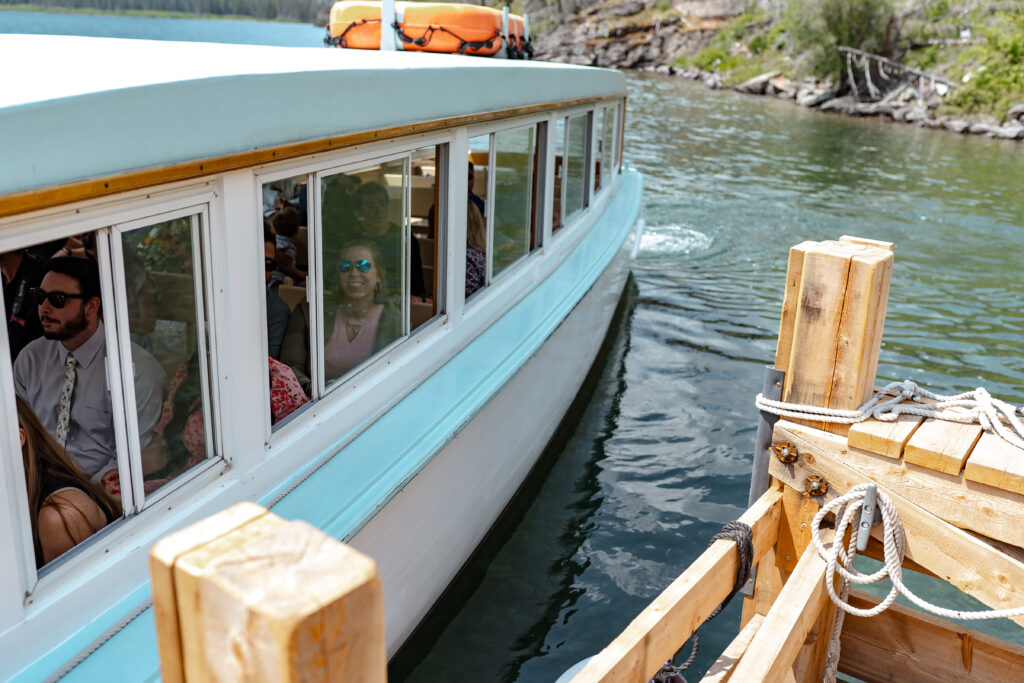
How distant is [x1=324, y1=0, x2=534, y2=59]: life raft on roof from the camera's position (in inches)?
228

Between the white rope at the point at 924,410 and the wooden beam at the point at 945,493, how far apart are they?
3.3 inches

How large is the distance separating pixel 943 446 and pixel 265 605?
91.7 inches

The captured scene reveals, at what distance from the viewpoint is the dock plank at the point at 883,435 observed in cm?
272

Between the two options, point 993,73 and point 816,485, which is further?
point 993,73

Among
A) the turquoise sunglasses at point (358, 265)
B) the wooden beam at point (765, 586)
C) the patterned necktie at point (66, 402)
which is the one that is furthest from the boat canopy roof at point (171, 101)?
the wooden beam at point (765, 586)

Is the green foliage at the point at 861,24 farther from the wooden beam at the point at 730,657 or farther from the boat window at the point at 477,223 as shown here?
the wooden beam at the point at 730,657

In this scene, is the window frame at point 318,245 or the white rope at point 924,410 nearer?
the window frame at point 318,245

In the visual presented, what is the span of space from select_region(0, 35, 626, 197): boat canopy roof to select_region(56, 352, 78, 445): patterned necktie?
592 millimetres

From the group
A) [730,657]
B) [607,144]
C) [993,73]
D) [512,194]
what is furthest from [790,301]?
[993,73]

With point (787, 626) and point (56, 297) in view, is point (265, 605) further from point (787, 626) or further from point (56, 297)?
point (787, 626)

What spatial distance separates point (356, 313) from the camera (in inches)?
126

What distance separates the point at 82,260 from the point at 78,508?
2.07ft

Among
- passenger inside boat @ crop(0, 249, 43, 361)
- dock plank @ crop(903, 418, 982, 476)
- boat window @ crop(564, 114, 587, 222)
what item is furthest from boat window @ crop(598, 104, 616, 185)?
passenger inside boat @ crop(0, 249, 43, 361)

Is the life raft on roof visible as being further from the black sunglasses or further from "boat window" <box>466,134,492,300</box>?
the black sunglasses
